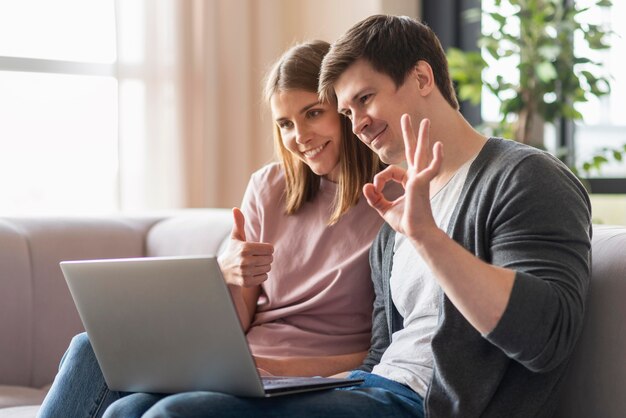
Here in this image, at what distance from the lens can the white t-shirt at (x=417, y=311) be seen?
58.2 inches

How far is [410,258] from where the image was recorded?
1597mm

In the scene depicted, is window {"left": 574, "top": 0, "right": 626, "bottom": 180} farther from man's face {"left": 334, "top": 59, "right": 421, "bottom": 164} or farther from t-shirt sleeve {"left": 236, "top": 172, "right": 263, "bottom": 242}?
man's face {"left": 334, "top": 59, "right": 421, "bottom": 164}

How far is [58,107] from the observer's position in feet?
10.8

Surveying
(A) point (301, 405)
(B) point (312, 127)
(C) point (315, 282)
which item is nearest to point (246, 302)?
(C) point (315, 282)

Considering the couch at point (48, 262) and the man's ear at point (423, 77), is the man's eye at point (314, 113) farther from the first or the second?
the couch at point (48, 262)

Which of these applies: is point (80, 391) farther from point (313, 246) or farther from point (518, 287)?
point (518, 287)

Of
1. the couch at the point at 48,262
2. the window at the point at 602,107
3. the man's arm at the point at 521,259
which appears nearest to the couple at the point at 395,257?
the man's arm at the point at 521,259

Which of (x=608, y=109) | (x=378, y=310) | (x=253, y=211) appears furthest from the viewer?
(x=608, y=109)

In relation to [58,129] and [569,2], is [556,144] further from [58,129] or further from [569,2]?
[58,129]

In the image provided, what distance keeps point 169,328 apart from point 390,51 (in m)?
0.57

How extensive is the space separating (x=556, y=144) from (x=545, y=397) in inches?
79.0

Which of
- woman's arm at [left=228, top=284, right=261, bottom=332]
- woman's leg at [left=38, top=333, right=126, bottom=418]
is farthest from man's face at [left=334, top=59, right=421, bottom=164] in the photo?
woman's leg at [left=38, top=333, right=126, bottom=418]

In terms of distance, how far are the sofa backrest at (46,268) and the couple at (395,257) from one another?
1.62 feet

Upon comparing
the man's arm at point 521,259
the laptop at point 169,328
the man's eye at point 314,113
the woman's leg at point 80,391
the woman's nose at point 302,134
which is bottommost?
the woman's leg at point 80,391
